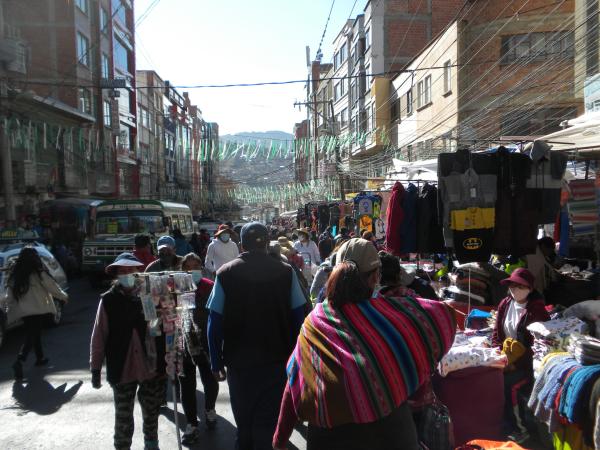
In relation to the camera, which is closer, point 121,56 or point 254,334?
point 254,334

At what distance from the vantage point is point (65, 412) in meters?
5.73


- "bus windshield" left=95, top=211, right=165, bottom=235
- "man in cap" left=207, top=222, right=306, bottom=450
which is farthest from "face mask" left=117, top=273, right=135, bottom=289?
"bus windshield" left=95, top=211, right=165, bottom=235

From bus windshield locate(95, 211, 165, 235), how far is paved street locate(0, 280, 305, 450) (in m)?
9.35

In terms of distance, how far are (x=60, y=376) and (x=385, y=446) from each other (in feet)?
20.0

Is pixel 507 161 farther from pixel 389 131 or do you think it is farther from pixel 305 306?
pixel 389 131

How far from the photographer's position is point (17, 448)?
4.86 metres

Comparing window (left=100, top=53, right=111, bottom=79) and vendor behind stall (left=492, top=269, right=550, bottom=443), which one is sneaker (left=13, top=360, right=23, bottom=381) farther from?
window (left=100, top=53, right=111, bottom=79)

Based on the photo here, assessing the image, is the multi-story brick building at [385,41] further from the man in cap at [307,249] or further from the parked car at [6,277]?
the parked car at [6,277]

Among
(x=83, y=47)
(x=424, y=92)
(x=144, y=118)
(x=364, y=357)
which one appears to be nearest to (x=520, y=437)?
(x=364, y=357)

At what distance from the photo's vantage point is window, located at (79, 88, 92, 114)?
1254 inches

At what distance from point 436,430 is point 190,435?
2.55 metres

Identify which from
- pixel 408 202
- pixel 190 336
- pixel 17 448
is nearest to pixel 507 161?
pixel 408 202

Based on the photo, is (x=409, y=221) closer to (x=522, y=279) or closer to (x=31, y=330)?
(x=522, y=279)

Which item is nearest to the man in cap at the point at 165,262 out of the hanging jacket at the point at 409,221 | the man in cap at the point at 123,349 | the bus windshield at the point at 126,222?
the man in cap at the point at 123,349
